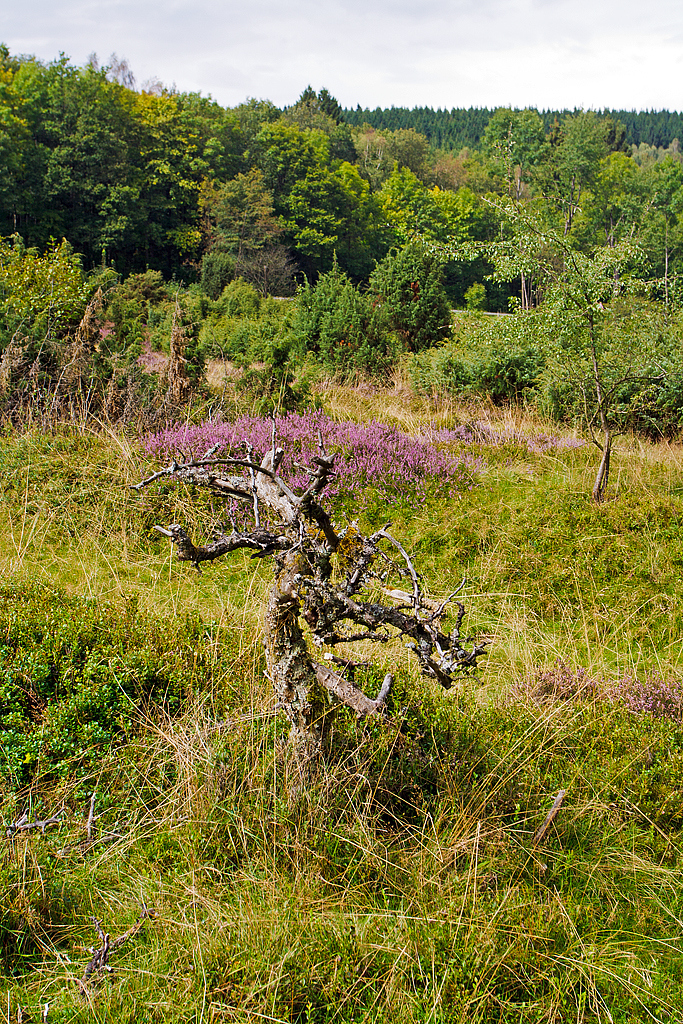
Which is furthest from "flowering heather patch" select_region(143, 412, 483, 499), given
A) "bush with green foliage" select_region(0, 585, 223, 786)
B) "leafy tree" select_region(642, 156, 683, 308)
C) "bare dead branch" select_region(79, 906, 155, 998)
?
"leafy tree" select_region(642, 156, 683, 308)

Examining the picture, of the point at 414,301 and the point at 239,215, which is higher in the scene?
the point at 239,215

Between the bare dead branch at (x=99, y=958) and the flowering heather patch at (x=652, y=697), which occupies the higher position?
the bare dead branch at (x=99, y=958)

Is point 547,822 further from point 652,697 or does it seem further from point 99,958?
point 99,958

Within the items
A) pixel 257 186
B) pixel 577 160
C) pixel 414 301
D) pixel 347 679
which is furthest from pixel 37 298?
pixel 577 160

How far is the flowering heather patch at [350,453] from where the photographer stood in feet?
19.9

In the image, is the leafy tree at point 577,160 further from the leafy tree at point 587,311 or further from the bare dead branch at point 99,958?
the bare dead branch at point 99,958

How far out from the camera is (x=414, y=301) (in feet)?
40.7

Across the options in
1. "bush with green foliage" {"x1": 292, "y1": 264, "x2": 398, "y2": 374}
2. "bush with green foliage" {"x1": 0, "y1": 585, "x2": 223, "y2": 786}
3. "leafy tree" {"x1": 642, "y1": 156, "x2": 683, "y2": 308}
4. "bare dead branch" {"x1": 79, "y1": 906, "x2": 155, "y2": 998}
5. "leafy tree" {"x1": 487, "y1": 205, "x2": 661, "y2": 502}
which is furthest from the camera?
"leafy tree" {"x1": 642, "y1": 156, "x2": 683, "y2": 308}

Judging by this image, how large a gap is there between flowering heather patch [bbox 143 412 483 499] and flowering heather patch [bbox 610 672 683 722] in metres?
2.81

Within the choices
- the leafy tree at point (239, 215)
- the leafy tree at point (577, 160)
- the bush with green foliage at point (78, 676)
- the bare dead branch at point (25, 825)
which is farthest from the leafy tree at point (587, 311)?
the leafy tree at point (577, 160)

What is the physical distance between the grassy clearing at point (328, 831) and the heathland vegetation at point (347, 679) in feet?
0.04

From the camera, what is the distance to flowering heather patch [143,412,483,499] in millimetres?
6051

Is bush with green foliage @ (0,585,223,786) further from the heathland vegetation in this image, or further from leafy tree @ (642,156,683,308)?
leafy tree @ (642,156,683,308)

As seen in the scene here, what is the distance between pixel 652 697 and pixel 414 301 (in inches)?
402
